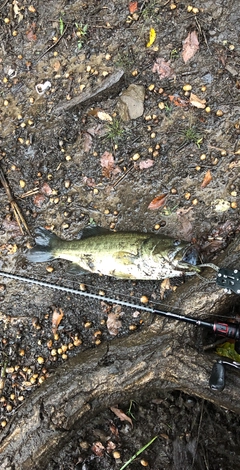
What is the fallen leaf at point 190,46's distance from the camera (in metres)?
4.56

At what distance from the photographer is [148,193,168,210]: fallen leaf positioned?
4.62 metres

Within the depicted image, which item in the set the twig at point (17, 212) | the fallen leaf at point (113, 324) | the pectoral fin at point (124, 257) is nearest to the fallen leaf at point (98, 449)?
the fallen leaf at point (113, 324)

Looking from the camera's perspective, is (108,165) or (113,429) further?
(108,165)

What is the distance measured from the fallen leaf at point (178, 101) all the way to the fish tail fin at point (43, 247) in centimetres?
215

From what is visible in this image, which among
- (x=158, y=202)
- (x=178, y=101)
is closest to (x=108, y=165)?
(x=158, y=202)

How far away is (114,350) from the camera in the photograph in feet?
13.6

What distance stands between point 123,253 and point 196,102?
6.63 feet

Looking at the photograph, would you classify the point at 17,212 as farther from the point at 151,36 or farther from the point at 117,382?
the point at 151,36

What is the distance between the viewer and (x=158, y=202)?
4.62 meters

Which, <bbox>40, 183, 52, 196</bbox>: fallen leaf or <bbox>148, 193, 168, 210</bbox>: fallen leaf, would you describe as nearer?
<bbox>148, 193, 168, 210</bbox>: fallen leaf

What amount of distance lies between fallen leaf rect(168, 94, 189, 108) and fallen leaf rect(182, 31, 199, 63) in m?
0.44

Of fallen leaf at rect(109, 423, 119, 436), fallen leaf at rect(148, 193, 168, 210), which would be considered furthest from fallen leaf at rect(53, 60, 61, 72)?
fallen leaf at rect(109, 423, 119, 436)

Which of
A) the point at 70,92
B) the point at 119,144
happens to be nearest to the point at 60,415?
the point at 119,144

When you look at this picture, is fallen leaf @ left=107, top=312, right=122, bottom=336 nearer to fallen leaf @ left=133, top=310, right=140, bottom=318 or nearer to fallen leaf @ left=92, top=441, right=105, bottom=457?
fallen leaf @ left=133, top=310, right=140, bottom=318
